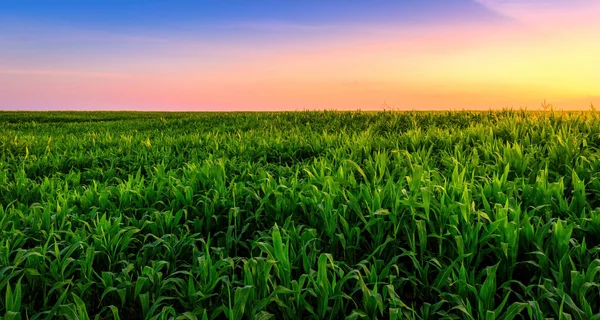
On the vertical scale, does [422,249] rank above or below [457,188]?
below

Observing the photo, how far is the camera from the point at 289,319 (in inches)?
87.6

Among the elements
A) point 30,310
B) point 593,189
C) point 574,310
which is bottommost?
point 30,310

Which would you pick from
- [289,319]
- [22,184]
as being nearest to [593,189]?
[289,319]

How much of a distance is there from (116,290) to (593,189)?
12.3 ft

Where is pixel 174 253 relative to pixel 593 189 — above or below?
below

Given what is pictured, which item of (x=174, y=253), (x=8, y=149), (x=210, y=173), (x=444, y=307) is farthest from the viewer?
(x=8, y=149)

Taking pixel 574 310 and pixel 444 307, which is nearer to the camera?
pixel 574 310

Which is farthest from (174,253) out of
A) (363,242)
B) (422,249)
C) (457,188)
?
(457,188)

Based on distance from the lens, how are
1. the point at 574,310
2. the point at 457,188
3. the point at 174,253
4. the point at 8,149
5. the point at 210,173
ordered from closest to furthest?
the point at 574,310 < the point at 174,253 < the point at 457,188 < the point at 210,173 < the point at 8,149

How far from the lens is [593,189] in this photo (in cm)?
371

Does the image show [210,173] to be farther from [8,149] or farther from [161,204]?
[8,149]

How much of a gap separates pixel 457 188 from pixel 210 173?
8.30 feet

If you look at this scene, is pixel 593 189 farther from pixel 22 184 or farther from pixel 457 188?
pixel 22 184

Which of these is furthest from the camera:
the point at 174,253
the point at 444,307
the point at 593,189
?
the point at 593,189
